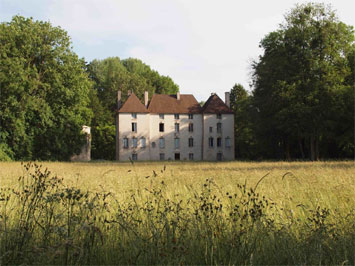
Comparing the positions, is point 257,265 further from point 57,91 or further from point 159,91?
point 159,91

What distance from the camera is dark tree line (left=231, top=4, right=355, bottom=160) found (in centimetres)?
3434

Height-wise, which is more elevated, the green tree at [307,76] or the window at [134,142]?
the green tree at [307,76]

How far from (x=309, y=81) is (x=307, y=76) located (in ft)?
3.92

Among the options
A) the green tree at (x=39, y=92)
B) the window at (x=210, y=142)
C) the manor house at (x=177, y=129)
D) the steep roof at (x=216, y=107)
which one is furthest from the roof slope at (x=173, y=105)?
the green tree at (x=39, y=92)

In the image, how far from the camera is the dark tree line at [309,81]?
34344 millimetres

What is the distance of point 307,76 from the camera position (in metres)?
36.1

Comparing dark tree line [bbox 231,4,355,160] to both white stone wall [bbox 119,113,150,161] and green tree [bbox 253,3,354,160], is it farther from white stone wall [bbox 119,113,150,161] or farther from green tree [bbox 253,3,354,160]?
white stone wall [bbox 119,113,150,161]

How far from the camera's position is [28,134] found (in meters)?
38.4

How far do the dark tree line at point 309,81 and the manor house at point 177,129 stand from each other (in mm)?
18054

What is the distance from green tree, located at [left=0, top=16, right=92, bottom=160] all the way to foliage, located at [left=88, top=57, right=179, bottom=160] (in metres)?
17.2

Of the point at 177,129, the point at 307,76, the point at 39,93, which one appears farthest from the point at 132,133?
the point at 307,76

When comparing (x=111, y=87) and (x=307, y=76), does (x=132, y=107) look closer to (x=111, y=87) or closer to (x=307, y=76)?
(x=111, y=87)

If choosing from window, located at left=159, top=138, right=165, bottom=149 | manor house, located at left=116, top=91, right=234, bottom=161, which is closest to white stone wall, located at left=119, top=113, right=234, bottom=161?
manor house, located at left=116, top=91, right=234, bottom=161

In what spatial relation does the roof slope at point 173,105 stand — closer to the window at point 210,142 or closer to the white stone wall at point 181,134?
the white stone wall at point 181,134
